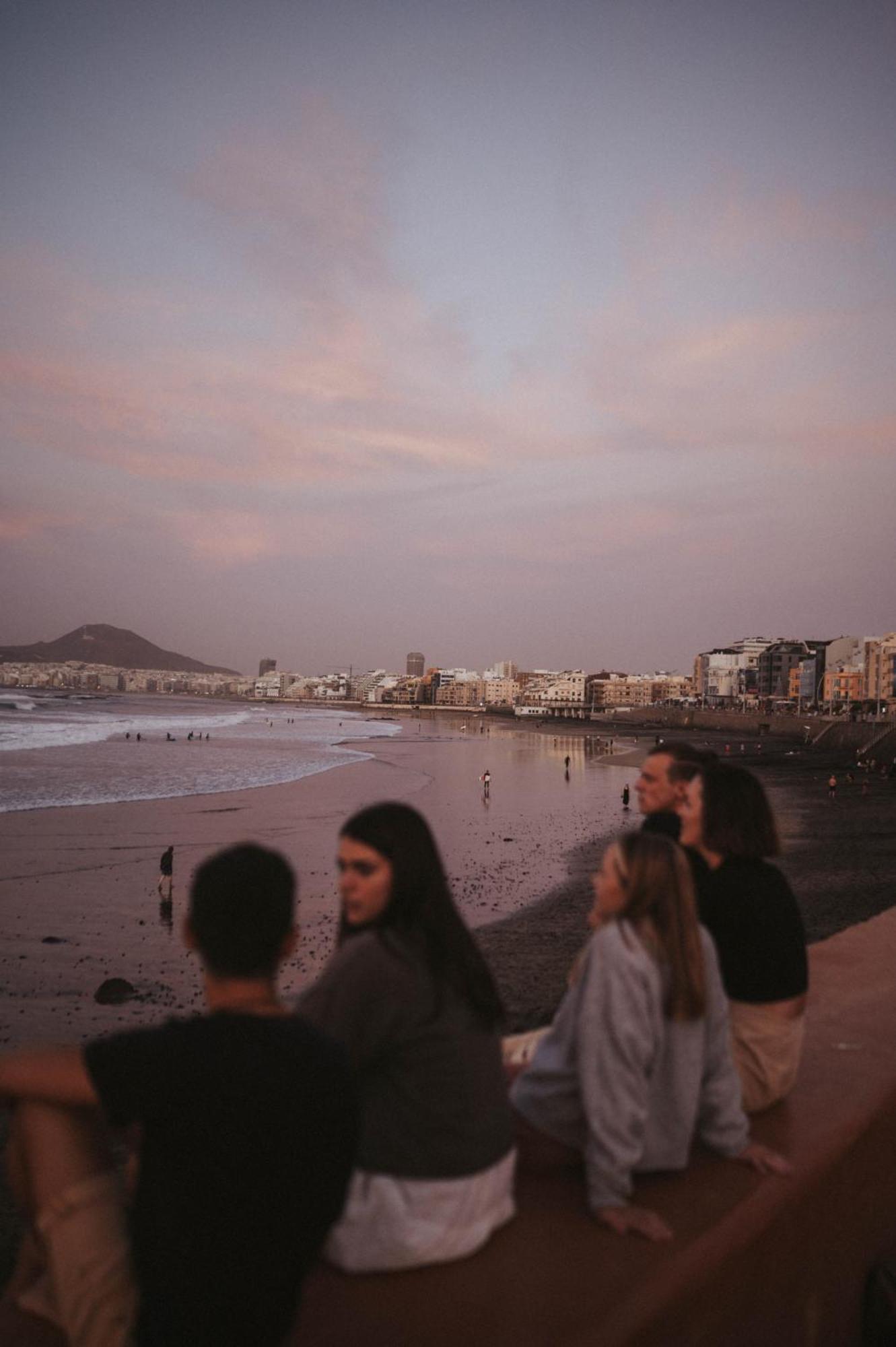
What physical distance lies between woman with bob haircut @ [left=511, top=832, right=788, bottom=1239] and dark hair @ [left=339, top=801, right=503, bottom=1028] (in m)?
0.35

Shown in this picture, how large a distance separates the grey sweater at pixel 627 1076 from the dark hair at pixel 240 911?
828 millimetres

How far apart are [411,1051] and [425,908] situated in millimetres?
296

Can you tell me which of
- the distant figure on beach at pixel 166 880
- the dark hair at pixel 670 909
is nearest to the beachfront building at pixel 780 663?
the distant figure on beach at pixel 166 880

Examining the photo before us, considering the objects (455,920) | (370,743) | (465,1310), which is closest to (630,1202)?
(465,1310)

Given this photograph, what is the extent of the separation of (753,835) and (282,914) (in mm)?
1775

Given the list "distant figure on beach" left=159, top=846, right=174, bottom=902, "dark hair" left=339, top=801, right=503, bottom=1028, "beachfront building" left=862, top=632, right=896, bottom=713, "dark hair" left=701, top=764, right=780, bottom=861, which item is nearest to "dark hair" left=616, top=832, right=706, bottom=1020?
"dark hair" left=339, top=801, right=503, bottom=1028

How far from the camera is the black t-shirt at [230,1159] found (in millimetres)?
1579

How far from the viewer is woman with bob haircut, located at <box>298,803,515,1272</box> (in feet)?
6.19

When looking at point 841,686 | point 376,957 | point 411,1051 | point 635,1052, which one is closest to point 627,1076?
point 635,1052

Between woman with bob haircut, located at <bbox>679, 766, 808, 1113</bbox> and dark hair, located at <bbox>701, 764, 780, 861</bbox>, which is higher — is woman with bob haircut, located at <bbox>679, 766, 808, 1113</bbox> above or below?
below

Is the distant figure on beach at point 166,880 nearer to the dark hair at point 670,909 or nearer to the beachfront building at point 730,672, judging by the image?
→ the dark hair at point 670,909

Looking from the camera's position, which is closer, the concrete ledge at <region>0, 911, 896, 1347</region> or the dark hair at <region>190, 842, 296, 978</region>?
the dark hair at <region>190, 842, 296, 978</region>

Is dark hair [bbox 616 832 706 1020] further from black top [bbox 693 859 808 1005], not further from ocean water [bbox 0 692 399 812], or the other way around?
ocean water [bbox 0 692 399 812]

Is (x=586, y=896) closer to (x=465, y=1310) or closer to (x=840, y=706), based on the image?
(x=465, y=1310)
